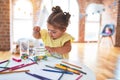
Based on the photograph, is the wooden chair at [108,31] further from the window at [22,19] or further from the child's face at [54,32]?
the child's face at [54,32]

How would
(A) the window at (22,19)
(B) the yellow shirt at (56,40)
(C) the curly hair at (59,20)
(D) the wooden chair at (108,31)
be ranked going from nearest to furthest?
(C) the curly hair at (59,20) → (B) the yellow shirt at (56,40) → (D) the wooden chair at (108,31) → (A) the window at (22,19)

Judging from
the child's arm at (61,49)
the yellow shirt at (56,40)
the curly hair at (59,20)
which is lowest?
the child's arm at (61,49)

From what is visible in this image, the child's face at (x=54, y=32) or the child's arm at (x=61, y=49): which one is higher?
the child's face at (x=54, y=32)

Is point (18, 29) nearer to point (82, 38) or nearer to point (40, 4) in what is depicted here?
point (40, 4)

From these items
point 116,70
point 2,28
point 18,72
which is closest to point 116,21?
point 116,70

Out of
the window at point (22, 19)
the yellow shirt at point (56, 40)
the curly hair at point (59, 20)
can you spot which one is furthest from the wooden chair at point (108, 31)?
the curly hair at point (59, 20)

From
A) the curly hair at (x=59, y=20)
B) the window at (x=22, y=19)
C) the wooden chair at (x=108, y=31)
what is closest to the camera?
the curly hair at (x=59, y=20)

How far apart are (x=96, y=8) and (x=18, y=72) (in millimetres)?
5375

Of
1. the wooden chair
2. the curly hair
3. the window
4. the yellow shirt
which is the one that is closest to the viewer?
the curly hair

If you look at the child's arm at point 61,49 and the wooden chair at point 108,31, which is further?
the wooden chair at point 108,31

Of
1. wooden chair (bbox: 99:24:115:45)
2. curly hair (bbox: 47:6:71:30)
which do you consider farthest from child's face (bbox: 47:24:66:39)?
wooden chair (bbox: 99:24:115:45)

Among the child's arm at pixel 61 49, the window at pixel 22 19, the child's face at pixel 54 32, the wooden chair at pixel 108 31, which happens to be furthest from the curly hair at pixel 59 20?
the window at pixel 22 19

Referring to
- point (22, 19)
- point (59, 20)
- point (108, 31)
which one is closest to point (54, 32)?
A: point (59, 20)

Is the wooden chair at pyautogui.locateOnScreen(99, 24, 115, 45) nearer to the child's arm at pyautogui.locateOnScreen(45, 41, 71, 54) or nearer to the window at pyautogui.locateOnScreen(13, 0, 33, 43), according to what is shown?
the window at pyautogui.locateOnScreen(13, 0, 33, 43)
